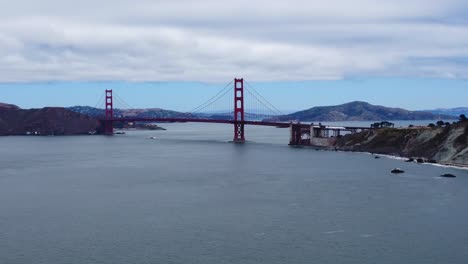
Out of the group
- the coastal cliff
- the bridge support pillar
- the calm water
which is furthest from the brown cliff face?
the calm water

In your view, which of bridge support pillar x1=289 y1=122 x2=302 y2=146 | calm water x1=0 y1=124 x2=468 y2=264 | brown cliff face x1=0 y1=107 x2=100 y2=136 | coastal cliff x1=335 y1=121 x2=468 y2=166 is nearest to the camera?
calm water x1=0 y1=124 x2=468 y2=264

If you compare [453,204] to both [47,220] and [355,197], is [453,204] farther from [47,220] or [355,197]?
[47,220]

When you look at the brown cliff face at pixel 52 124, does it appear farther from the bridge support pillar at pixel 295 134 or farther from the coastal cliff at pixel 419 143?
the coastal cliff at pixel 419 143

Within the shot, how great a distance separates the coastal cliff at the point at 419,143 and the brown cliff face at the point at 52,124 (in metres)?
65.5

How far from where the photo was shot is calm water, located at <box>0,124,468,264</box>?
2272cm

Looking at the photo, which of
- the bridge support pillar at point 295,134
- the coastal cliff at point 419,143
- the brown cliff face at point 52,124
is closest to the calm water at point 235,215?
the coastal cliff at point 419,143

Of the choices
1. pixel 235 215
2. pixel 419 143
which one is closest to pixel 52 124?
pixel 419 143

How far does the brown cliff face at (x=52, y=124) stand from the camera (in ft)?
407

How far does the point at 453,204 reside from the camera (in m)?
31.9

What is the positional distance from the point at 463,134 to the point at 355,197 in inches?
921

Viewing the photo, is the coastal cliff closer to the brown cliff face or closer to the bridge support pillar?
the bridge support pillar

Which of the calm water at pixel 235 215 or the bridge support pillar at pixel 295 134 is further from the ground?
the bridge support pillar at pixel 295 134

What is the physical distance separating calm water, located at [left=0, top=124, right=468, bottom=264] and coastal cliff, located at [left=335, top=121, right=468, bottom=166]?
16.2 ft

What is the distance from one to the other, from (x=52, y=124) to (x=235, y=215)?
10241 centimetres
